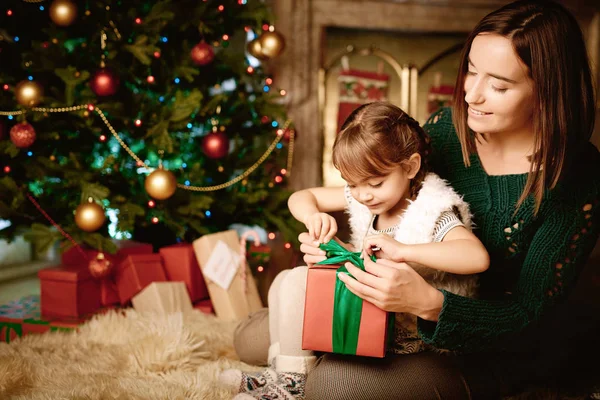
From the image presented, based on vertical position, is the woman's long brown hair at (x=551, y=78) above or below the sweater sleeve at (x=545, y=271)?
above

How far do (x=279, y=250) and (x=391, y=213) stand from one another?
178 centimetres

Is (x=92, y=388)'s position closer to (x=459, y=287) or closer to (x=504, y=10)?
(x=459, y=287)

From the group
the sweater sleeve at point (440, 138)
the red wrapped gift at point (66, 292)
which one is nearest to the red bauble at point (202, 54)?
the red wrapped gift at point (66, 292)

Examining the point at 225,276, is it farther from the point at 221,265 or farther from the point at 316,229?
the point at 316,229

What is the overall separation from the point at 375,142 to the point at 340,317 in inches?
15.6

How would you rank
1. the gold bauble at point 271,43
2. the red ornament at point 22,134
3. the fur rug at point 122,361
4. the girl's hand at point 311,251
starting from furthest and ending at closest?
the gold bauble at point 271,43, the red ornament at point 22,134, the fur rug at point 122,361, the girl's hand at point 311,251

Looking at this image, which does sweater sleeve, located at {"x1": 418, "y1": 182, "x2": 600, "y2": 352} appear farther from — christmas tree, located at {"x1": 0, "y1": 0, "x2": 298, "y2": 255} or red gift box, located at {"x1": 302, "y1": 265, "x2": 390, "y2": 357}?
christmas tree, located at {"x1": 0, "y1": 0, "x2": 298, "y2": 255}

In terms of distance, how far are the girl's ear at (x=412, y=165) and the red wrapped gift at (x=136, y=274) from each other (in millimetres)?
1303

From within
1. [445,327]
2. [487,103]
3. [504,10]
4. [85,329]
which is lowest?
[85,329]

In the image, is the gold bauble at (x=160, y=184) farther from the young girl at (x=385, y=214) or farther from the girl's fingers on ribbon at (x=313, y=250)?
the girl's fingers on ribbon at (x=313, y=250)

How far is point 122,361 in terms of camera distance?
5.30 feet

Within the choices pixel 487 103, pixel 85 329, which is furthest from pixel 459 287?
pixel 85 329

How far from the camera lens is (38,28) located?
2234mm

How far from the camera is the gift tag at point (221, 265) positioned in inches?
86.9
